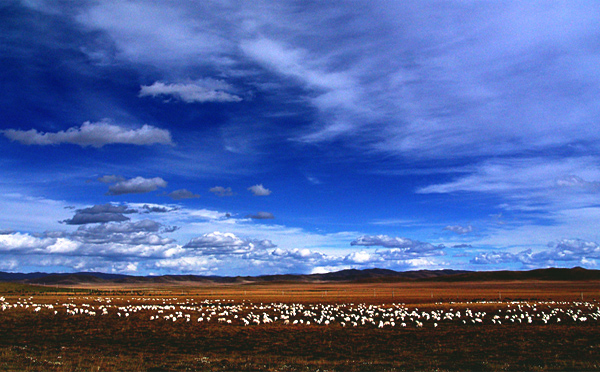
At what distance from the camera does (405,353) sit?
64.0 feet

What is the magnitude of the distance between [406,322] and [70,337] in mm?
21386

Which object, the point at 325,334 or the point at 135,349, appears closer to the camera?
the point at 135,349

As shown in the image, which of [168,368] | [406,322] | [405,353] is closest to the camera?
[168,368]

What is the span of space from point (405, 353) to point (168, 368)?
32.8 feet

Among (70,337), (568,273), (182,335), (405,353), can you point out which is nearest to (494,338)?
(405,353)

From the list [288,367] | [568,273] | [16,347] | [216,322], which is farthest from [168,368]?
[568,273]

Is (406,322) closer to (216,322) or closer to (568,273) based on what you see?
(216,322)

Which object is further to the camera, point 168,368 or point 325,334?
point 325,334

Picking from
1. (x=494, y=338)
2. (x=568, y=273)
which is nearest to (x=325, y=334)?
(x=494, y=338)

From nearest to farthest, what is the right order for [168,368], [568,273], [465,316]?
[168,368], [465,316], [568,273]

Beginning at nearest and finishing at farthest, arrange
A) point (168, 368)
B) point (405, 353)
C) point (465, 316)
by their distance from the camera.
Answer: point (168, 368) → point (405, 353) → point (465, 316)

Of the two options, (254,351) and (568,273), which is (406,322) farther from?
(568,273)

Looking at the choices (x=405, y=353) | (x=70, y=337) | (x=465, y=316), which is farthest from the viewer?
(x=465, y=316)

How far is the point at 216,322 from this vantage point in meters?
32.1
